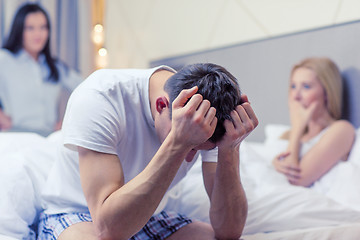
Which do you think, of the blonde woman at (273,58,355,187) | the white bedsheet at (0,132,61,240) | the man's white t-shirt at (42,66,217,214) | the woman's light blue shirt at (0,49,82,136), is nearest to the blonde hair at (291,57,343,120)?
the blonde woman at (273,58,355,187)

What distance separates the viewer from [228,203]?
3.00 feet

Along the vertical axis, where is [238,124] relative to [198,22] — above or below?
below

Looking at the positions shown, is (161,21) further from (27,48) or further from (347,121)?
(347,121)

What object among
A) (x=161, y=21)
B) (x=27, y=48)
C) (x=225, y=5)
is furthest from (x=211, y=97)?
(x=27, y=48)

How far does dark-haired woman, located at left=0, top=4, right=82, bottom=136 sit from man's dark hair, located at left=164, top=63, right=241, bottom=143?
214 cm

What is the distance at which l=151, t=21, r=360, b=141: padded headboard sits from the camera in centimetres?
136

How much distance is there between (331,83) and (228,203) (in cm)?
73

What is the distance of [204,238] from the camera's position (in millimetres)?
929

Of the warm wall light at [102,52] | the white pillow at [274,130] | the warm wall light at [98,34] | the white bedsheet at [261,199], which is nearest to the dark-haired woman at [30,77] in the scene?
the warm wall light at [102,52]

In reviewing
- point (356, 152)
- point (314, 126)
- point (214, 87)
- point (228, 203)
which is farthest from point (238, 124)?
point (314, 126)

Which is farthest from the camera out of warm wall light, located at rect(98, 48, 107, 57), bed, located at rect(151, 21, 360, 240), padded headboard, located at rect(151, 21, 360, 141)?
warm wall light, located at rect(98, 48, 107, 57)

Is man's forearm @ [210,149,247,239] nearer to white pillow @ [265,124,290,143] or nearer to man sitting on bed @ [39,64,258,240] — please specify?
man sitting on bed @ [39,64,258,240]

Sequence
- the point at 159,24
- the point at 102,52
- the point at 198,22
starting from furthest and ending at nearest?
1. the point at 102,52
2. the point at 159,24
3. the point at 198,22

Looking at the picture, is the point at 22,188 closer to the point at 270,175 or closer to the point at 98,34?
the point at 270,175
